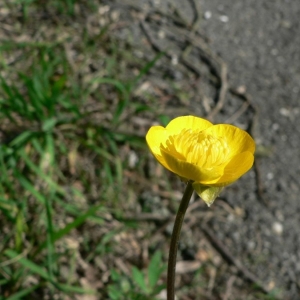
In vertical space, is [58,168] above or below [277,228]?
above

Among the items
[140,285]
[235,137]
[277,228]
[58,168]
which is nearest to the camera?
[235,137]

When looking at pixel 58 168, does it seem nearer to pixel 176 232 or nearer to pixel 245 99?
pixel 245 99

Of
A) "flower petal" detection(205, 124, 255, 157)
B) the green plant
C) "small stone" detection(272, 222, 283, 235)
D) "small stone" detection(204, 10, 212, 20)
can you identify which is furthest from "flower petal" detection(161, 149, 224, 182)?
"small stone" detection(204, 10, 212, 20)

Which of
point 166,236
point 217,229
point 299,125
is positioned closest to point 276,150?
point 299,125

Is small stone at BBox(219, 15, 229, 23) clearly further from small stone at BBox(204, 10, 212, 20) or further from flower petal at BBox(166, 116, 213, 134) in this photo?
flower petal at BBox(166, 116, 213, 134)

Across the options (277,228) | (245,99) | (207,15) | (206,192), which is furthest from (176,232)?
(207,15)

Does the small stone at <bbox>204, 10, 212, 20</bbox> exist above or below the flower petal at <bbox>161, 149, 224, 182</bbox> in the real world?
below

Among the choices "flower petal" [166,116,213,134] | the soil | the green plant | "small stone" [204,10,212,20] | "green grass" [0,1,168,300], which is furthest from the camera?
"small stone" [204,10,212,20]
